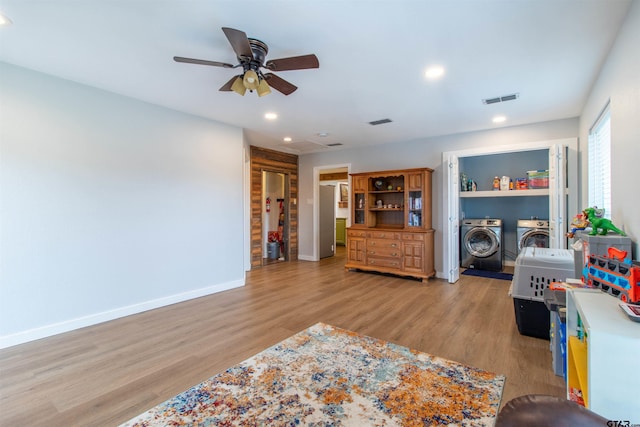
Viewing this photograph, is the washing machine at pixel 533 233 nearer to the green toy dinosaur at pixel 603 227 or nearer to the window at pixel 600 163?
the window at pixel 600 163

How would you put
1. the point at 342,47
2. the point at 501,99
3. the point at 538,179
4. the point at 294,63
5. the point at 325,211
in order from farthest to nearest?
the point at 325,211 → the point at 538,179 → the point at 501,99 → the point at 342,47 → the point at 294,63

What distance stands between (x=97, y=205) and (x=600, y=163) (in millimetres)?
5513

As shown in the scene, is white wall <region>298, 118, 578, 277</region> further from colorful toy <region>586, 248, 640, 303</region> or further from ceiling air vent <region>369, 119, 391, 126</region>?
colorful toy <region>586, 248, 640, 303</region>

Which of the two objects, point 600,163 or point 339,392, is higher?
point 600,163

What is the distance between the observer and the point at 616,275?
1.54 metres

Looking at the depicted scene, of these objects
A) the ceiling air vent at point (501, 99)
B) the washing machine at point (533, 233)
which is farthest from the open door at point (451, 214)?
the washing machine at point (533, 233)

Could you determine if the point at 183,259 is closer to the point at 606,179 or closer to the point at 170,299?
the point at 170,299

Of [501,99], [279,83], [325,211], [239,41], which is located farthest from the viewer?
[325,211]

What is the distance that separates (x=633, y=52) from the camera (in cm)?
187

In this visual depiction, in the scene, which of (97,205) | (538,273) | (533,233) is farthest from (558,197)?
(97,205)

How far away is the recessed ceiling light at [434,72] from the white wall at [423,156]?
8.07 feet

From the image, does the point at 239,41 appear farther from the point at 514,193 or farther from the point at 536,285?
the point at 514,193

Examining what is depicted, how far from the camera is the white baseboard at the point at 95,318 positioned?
2.67 meters

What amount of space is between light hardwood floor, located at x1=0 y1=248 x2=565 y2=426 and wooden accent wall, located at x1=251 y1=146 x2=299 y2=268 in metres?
1.89
